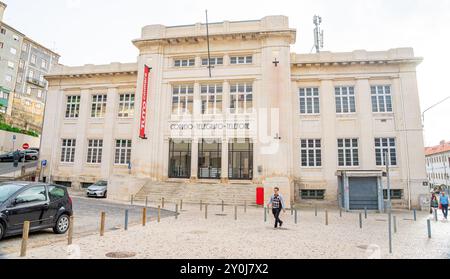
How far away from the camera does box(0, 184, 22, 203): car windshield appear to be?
7.74 meters

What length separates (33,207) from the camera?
8266 millimetres

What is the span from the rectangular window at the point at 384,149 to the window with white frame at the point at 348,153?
1643 mm

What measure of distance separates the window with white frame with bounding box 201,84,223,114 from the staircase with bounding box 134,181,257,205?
23.0ft

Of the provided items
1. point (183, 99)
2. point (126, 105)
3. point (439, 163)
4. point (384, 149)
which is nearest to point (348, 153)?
point (384, 149)

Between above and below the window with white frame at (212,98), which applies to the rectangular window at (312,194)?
below

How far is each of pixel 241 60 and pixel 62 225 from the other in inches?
848

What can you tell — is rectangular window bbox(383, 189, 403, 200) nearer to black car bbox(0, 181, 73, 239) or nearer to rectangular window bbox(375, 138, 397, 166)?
rectangular window bbox(375, 138, 397, 166)

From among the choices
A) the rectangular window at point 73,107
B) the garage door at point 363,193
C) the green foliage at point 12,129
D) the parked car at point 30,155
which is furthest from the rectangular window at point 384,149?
the green foliage at point 12,129

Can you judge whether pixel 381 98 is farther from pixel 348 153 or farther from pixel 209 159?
pixel 209 159

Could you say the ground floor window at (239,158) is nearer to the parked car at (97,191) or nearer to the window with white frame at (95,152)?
the parked car at (97,191)

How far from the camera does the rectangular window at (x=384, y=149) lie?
23.6 metres

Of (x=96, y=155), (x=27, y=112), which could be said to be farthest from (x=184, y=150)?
(x=27, y=112)

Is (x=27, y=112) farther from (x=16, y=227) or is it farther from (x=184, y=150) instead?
(x=16, y=227)

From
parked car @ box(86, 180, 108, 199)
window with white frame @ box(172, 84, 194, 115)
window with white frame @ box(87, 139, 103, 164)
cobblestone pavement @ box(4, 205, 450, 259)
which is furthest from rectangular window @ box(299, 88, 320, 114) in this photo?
window with white frame @ box(87, 139, 103, 164)
